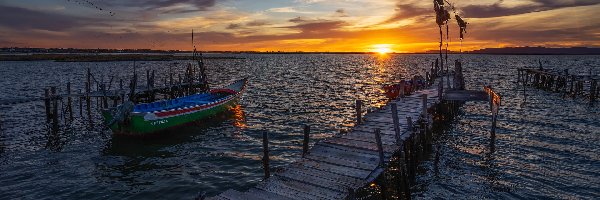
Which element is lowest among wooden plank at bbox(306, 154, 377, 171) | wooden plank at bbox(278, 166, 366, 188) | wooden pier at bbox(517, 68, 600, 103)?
wooden plank at bbox(278, 166, 366, 188)

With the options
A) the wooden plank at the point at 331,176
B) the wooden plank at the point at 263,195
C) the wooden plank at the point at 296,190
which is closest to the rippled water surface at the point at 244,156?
the wooden plank at the point at 331,176

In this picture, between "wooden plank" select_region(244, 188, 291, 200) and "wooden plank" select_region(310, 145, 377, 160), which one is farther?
"wooden plank" select_region(310, 145, 377, 160)

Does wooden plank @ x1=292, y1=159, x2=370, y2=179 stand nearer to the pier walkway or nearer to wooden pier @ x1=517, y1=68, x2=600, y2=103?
the pier walkway

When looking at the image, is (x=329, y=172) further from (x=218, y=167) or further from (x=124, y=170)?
(x=124, y=170)

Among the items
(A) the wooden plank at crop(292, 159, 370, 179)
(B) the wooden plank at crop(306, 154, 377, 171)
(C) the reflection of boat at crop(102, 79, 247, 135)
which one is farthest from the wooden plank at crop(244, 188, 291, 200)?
(C) the reflection of boat at crop(102, 79, 247, 135)

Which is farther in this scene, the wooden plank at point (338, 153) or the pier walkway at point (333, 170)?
the wooden plank at point (338, 153)

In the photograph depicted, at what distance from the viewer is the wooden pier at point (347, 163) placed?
1018 centimetres

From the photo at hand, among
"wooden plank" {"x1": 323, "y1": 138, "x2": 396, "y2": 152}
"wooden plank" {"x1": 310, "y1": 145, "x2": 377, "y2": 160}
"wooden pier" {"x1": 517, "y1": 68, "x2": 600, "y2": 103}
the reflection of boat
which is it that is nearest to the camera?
"wooden plank" {"x1": 310, "y1": 145, "x2": 377, "y2": 160}

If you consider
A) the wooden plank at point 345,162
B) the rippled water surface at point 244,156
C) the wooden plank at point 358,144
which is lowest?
the rippled water surface at point 244,156

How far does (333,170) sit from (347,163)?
2.52 feet

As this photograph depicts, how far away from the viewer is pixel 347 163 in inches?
488

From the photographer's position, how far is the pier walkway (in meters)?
10.1

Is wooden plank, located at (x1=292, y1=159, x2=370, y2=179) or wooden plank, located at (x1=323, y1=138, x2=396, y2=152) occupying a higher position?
wooden plank, located at (x1=323, y1=138, x2=396, y2=152)

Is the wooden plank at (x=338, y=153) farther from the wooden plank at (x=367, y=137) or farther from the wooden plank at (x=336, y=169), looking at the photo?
the wooden plank at (x=367, y=137)
